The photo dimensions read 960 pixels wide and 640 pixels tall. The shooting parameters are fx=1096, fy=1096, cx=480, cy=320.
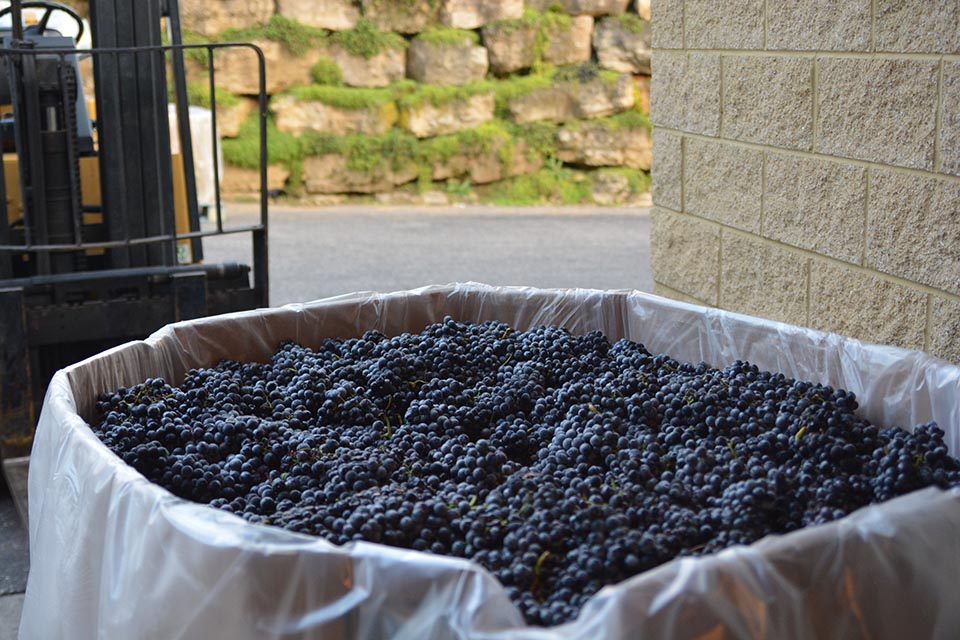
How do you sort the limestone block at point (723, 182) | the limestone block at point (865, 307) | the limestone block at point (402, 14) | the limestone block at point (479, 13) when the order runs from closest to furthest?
1. the limestone block at point (865, 307)
2. the limestone block at point (723, 182)
3. the limestone block at point (402, 14)
4. the limestone block at point (479, 13)

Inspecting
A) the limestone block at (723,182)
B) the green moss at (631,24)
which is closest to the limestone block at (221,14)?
the green moss at (631,24)

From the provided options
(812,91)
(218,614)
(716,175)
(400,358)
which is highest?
(812,91)

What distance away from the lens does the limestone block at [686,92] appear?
3.15m

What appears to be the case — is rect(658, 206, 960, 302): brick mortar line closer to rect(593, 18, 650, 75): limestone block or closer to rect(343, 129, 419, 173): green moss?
rect(343, 129, 419, 173): green moss

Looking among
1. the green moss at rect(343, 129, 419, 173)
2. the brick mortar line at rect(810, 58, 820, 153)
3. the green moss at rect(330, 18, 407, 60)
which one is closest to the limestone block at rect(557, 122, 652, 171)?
the green moss at rect(343, 129, 419, 173)

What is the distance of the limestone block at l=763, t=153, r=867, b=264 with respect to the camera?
8.54 ft

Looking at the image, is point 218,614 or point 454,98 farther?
point 454,98

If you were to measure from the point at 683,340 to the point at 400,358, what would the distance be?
64cm

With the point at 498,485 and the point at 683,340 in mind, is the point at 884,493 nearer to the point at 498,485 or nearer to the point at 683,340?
the point at 498,485

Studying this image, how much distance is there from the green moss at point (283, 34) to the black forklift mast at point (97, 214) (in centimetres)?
639

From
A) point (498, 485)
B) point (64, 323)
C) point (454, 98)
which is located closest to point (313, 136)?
point (454, 98)

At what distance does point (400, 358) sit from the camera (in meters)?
2.10

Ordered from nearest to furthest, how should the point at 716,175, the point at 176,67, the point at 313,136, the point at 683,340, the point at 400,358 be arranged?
the point at 400,358
the point at 683,340
the point at 716,175
the point at 176,67
the point at 313,136

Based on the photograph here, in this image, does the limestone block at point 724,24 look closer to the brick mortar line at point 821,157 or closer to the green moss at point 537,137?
the brick mortar line at point 821,157
